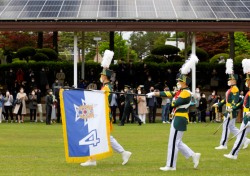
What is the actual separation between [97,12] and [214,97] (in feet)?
24.0

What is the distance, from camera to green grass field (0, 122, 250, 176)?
48.3ft

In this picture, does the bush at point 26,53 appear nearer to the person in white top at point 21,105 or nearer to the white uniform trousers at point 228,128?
the person in white top at point 21,105

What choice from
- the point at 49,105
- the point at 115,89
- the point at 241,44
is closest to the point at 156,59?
the point at 115,89

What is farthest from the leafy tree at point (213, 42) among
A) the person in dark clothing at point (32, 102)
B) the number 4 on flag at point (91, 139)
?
the number 4 on flag at point (91, 139)

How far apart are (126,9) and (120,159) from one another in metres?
18.1

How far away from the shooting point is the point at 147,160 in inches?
663

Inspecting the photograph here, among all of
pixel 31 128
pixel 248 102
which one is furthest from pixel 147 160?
pixel 31 128

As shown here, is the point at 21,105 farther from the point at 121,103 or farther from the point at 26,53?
the point at 26,53

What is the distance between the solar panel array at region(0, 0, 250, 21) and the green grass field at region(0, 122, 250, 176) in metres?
8.09

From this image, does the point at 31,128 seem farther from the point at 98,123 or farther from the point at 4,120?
the point at 98,123

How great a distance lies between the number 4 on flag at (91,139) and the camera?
15125mm

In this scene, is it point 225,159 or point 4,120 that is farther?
point 4,120

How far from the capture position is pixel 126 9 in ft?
113

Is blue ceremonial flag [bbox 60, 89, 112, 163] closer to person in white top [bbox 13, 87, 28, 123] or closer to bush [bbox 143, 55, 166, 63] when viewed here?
person in white top [bbox 13, 87, 28, 123]
